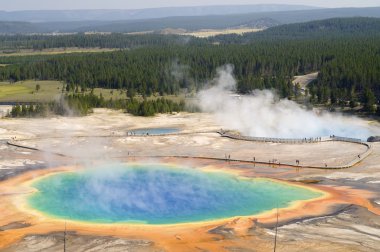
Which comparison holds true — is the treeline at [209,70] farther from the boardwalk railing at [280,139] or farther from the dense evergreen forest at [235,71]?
the boardwalk railing at [280,139]

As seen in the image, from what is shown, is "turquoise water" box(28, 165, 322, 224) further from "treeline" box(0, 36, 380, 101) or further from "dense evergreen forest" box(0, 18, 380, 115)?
"treeline" box(0, 36, 380, 101)

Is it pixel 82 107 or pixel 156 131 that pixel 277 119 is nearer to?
pixel 156 131

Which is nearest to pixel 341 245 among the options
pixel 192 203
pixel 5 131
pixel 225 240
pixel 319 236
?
pixel 319 236

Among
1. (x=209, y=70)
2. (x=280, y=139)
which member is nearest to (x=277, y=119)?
(x=280, y=139)

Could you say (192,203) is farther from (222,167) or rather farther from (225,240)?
(222,167)

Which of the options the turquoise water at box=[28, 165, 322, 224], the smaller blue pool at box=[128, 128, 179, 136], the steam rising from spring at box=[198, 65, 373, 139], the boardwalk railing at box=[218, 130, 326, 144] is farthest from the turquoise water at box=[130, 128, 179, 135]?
the turquoise water at box=[28, 165, 322, 224]

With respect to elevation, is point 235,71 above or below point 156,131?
above
